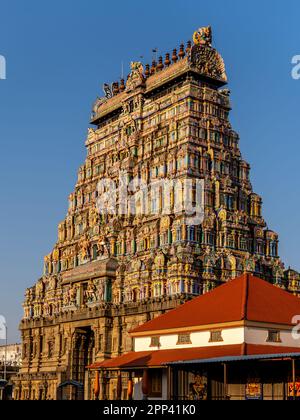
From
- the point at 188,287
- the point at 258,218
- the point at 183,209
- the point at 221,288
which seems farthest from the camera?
the point at 258,218

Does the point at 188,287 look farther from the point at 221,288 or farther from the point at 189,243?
the point at 221,288

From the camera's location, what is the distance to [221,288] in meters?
63.3

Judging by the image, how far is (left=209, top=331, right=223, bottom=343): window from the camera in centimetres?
5542

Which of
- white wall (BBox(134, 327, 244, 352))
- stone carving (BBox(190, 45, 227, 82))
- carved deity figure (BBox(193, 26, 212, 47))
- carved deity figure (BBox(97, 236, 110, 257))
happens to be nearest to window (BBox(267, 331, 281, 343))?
white wall (BBox(134, 327, 244, 352))

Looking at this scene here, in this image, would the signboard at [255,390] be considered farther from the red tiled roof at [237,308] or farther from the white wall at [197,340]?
the red tiled roof at [237,308]

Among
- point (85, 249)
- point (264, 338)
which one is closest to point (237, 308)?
point (264, 338)

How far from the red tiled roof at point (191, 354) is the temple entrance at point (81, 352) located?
3367 centimetres

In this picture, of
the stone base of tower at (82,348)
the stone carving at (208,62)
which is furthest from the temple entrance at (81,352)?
the stone carving at (208,62)

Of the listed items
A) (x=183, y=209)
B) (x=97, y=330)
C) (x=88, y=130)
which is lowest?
(x=97, y=330)

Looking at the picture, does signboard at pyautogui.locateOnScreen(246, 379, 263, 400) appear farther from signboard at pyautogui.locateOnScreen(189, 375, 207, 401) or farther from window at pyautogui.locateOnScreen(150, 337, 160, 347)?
window at pyautogui.locateOnScreen(150, 337, 160, 347)

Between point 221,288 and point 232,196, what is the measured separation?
30.4m

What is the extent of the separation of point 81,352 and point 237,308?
43058 mm

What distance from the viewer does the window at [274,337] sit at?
55875mm
